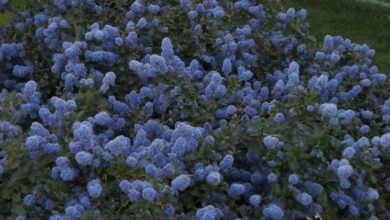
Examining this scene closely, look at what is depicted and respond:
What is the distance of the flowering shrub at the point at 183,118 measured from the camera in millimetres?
2271

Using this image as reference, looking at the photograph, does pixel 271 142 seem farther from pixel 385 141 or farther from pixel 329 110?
pixel 385 141

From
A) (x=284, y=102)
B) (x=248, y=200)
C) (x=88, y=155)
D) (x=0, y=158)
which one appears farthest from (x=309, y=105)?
(x=0, y=158)

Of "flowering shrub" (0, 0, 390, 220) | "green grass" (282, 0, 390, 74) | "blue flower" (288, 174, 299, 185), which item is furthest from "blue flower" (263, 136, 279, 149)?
"green grass" (282, 0, 390, 74)

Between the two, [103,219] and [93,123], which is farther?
[93,123]

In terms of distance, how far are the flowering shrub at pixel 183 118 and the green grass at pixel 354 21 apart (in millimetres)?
2288

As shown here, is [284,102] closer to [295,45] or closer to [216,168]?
[216,168]

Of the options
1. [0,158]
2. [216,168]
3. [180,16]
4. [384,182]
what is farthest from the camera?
[180,16]

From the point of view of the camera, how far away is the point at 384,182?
2.70 m

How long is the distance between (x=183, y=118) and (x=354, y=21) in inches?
151

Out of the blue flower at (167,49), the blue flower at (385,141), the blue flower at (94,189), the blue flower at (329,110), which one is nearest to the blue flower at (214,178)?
the blue flower at (94,189)

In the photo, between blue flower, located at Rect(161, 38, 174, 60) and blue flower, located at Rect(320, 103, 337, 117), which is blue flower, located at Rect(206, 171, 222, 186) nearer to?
blue flower, located at Rect(320, 103, 337, 117)

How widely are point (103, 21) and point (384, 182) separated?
4.69 feet

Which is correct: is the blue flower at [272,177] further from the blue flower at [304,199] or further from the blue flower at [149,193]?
the blue flower at [149,193]

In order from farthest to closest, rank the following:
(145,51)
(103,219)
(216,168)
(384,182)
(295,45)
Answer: (295,45), (145,51), (384,182), (216,168), (103,219)
